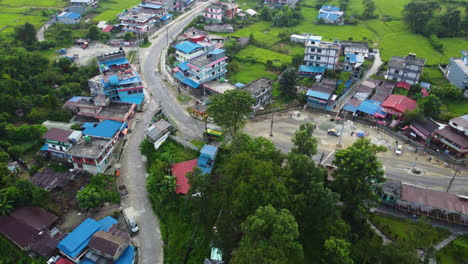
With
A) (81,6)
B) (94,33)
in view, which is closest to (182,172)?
(94,33)

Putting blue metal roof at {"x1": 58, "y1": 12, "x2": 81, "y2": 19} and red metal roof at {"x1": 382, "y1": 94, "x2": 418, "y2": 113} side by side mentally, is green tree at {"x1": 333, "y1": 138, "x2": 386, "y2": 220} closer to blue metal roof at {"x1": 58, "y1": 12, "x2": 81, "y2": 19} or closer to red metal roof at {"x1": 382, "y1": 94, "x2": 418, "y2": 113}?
red metal roof at {"x1": 382, "y1": 94, "x2": 418, "y2": 113}

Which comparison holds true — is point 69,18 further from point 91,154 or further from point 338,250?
point 338,250

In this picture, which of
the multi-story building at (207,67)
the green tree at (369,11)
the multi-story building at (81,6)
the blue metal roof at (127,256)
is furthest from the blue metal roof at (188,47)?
the green tree at (369,11)

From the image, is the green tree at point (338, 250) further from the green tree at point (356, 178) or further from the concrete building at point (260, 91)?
the concrete building at point (260, 91)

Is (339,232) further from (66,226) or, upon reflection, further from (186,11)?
(186,11)

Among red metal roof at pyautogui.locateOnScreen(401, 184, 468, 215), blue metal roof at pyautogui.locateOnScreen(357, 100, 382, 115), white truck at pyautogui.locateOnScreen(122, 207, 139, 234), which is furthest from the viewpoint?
blue metal roof at pyautogui.locateOnScreen(357, 100, 382, 115)

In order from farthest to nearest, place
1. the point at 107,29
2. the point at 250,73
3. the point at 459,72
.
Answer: the point at 107,29 < the point at 250,73 < the point at 459,72

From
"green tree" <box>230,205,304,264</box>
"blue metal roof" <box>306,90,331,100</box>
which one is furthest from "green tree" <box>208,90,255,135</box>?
"green tree" <box>230,205,304,264</box>
